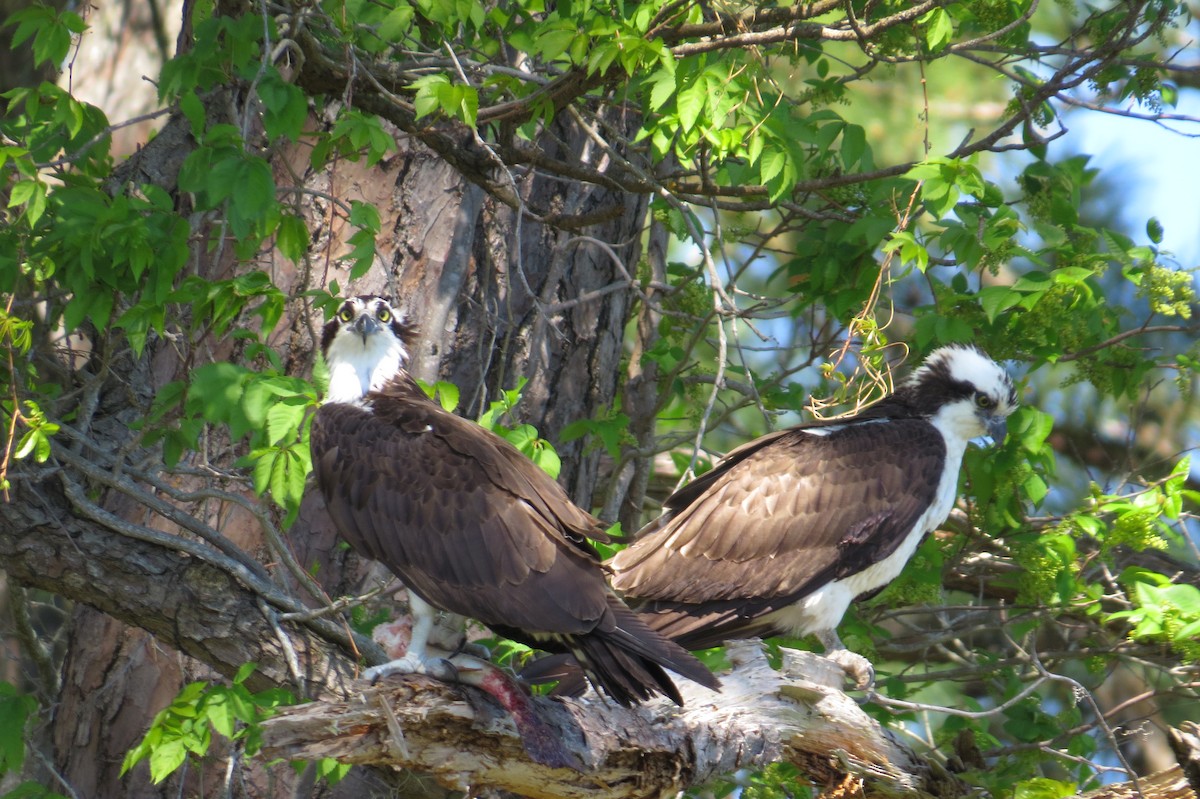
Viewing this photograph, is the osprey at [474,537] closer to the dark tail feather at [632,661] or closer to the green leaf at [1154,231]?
the dark tail feather at [632,661]

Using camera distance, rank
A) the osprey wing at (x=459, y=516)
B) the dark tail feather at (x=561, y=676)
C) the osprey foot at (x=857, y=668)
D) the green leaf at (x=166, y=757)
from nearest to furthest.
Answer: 1. the green leaf at (x=166, y=757)
2. the osprey wing at (x=459, y=516)
3. the dark tail feather at (x=561, y=676)
4. the osprey foot at (x=857, y=668)

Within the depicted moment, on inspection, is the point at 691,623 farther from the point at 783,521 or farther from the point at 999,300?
the point at 999,300

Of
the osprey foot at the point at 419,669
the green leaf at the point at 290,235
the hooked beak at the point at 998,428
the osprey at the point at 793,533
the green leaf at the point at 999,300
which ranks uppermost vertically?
the green leaf at the point at 290,235

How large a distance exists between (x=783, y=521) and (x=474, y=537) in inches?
59.0

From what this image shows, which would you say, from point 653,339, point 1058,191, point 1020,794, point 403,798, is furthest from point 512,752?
point 1058,191

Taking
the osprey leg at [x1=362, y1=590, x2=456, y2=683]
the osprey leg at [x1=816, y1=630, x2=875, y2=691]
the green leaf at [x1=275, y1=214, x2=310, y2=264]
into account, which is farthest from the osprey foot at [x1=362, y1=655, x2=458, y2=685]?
the osprey leg at [x1=816, y1=630, x2=875, y2=691]

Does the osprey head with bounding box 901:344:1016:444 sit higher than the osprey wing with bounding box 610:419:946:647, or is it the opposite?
the osprey head with bounding box 901:344:1016:444

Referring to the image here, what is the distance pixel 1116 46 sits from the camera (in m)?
5.09

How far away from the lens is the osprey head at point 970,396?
5.57 metres

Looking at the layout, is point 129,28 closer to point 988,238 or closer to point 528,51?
point 528,51

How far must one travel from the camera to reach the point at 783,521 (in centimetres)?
510

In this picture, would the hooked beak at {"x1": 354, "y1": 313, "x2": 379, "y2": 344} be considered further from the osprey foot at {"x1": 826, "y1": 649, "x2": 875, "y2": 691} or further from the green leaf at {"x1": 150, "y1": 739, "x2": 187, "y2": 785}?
the osprey foot at {"x1": 826, "y1": 649, "x2": 875, "y2": 691}

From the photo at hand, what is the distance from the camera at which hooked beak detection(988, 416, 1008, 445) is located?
5555mm

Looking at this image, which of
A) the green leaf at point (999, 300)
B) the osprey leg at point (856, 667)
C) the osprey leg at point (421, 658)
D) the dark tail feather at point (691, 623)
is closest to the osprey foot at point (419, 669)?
the osprey leg at point (421, 658)
